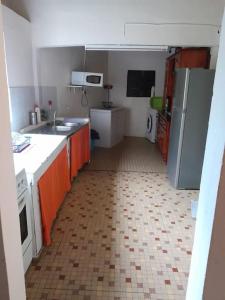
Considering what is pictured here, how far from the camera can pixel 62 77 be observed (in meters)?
4.17

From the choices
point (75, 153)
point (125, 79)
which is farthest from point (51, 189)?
point (125, 79)

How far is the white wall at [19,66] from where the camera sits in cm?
275

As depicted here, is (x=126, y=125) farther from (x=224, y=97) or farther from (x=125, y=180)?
(x=224, y=97)

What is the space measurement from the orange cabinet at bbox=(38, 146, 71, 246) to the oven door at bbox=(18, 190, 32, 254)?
0.19 meters

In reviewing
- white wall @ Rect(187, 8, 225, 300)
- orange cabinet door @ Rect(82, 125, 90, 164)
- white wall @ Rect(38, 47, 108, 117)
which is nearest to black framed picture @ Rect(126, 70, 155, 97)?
white wall @ Rect(38, 47, 108, 117)

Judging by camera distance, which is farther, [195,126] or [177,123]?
[177,123]

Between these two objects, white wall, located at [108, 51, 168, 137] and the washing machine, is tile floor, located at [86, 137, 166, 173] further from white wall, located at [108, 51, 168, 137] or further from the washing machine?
white wall, located at [108, 51, 168, 137]

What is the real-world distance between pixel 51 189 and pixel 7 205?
1514 mm

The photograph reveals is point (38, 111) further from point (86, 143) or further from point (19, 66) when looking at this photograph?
point (86, 143)

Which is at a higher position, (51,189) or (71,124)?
(71,124)

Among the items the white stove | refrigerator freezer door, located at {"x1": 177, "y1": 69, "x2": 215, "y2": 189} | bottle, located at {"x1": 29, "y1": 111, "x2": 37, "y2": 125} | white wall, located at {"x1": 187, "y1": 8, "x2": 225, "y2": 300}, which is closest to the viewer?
white wall, located at {"x1": 187, "y1": 8, "x2": 225, "y2": 300}

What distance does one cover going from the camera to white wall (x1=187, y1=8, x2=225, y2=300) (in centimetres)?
73

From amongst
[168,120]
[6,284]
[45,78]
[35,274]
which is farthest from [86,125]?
[6,284]

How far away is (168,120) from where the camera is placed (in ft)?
14.4
